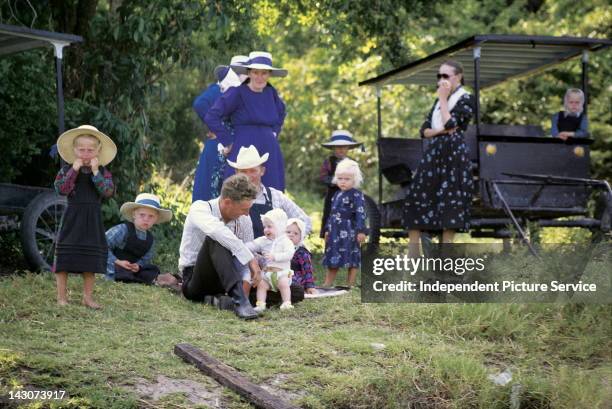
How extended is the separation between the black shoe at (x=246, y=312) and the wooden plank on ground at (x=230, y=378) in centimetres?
123

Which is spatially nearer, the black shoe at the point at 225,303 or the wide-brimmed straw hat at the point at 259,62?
the black shoe at the point at 225,303

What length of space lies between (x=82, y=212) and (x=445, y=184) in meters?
2.99

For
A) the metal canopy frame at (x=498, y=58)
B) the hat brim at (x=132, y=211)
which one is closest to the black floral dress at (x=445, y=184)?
the metal canopy frame at (x=498, y=58)

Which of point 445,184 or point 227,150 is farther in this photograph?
point 227,150

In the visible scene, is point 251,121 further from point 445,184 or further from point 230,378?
point 230,378

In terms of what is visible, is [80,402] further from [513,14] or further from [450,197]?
[513,14]

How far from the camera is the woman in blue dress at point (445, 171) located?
349 inches

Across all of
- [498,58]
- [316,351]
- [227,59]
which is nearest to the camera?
[316,351]

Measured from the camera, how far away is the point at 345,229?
32.1 ft

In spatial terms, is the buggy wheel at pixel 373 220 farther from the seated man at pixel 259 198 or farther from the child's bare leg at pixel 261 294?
the child's bare leg at pixel 261 294

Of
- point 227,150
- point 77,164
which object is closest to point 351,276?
point 227,150

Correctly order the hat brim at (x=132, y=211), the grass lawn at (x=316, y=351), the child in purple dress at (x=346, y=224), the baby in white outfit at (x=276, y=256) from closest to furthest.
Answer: the grass lawn at (x=316, y=351), the baby in white outfit at (x=276, y=256), the hat brim at (x=132, y=211), the child in purple dress at (x=346, y=224)

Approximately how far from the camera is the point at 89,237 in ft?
26.0

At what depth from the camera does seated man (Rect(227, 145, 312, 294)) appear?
8648mm
